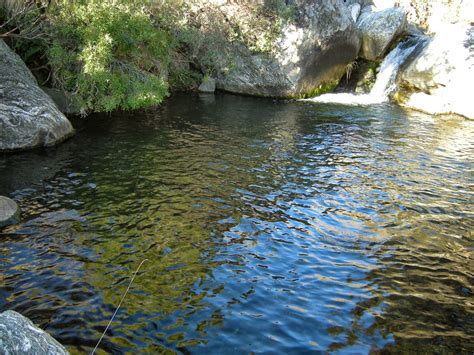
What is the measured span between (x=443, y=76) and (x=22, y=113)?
21.6 metres

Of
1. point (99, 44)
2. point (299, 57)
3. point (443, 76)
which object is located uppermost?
point (299, 57)

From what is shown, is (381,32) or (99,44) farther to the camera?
(381,32)

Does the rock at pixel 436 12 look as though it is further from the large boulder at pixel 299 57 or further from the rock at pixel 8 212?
the rock at pixel 8 212

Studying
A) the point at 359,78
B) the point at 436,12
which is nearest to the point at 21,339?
the point at 359,78

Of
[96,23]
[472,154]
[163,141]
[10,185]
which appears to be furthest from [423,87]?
[10,185]

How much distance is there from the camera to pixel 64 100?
19.3 meters

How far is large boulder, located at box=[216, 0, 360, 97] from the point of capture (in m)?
27.5

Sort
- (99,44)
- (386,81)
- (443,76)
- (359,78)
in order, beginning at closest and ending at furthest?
(99,44)
(443,76)
(386,81)
(359,78)

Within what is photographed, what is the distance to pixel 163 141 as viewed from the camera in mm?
17562

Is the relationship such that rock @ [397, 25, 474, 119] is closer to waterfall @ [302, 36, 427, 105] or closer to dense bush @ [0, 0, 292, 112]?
waterfall @ [302, 36, 427, 105]

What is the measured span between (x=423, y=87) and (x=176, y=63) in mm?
14333

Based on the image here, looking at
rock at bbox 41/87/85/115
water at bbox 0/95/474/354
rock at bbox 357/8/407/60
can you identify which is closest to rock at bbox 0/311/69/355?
water at bbox 0/95/474/354

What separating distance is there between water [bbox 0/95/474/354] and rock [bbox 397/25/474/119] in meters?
7.45

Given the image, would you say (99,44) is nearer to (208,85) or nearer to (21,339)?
(208,85)
